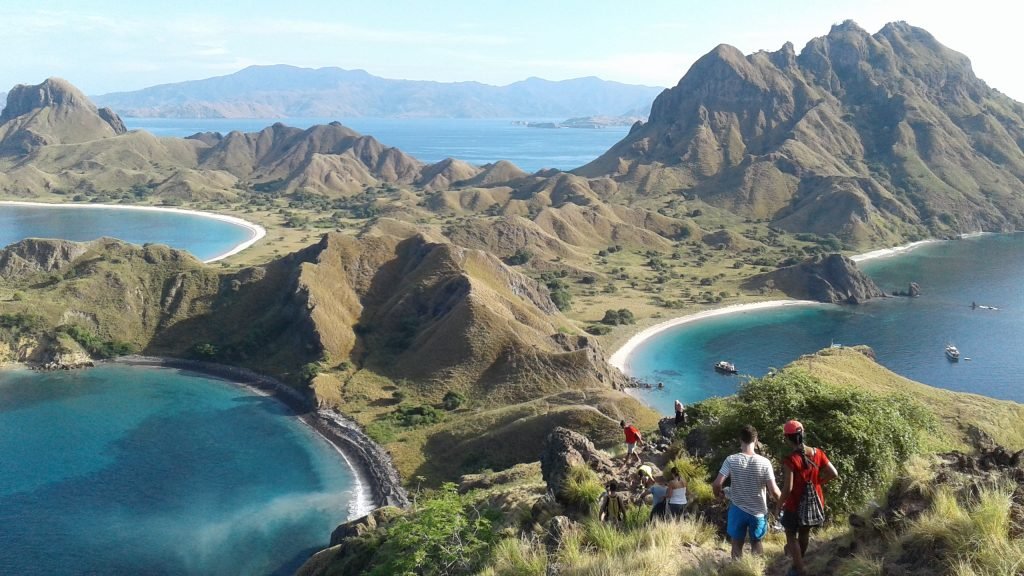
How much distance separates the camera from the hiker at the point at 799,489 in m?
14.2

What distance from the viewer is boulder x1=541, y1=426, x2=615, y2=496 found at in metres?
26.5

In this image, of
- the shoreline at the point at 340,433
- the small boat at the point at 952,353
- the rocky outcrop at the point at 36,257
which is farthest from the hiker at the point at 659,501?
the rocky outcrop at the point at 36,257

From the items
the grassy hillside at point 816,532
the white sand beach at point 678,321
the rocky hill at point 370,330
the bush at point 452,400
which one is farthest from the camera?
the white sand beach at point 678,321

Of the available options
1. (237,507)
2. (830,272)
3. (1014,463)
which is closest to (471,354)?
(237,507)

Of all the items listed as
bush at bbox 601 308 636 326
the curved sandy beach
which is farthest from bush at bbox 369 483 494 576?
bush at bbox 601 308 636 326

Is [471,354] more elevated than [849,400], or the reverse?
[849,400]

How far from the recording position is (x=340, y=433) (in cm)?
7431

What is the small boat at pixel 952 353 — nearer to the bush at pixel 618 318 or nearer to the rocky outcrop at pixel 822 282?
the rocky outcrop at pixel 822 282

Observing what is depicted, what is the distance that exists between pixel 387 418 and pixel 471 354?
14831 mm

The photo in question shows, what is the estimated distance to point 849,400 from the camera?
22250 mm

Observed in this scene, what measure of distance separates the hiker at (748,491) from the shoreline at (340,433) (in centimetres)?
4867

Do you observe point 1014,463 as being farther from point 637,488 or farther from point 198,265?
point 198,265

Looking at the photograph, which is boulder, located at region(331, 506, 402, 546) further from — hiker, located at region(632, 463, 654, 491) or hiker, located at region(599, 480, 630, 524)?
hiker, located at region(599, 480, 630, 524)

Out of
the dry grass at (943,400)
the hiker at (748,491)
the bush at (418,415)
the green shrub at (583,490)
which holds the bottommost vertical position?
the bush at (418,415)
